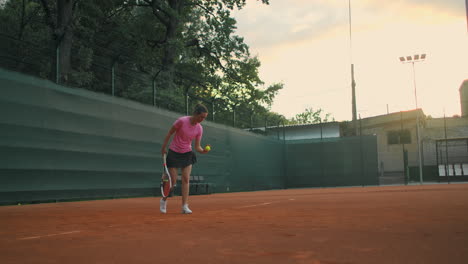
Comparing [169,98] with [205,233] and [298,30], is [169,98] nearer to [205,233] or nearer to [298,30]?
[298,30]

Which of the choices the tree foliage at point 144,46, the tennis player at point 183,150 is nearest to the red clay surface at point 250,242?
the tennis player at point 183,150

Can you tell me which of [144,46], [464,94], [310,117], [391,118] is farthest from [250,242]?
[310,117]

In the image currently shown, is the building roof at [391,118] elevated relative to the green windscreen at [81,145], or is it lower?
elevated

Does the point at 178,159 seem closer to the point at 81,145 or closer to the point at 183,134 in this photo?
the point at 183,134

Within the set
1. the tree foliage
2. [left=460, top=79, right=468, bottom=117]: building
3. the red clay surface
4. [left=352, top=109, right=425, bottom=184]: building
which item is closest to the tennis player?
the red clay surface

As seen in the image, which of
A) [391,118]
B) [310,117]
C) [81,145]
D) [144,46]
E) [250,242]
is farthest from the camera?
[310,117]

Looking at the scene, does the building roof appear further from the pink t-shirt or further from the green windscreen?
the pink t-shirt

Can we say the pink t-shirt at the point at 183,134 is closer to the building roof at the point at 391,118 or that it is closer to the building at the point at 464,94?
the building roof at the point at 391,118

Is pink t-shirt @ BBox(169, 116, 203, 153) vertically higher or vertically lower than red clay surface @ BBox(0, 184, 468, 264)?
higher

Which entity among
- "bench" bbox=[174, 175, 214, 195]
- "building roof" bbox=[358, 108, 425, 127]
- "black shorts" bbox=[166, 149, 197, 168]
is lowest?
"bench" bbox=[174, 175, 214, 195]

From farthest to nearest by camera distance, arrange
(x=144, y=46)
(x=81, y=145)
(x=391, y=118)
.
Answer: (x=391, y=118) < (x=144, y=46) < (x=81, y=145)

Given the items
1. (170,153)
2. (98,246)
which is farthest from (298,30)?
(98,246)

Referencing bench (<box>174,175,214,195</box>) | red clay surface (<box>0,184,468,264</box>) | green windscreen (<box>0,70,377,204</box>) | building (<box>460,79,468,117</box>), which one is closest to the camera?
red clay surface (<box>0,184,468,264</box>)

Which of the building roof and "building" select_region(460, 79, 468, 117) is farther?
"building" select_region(460, 79, 468, 117)
